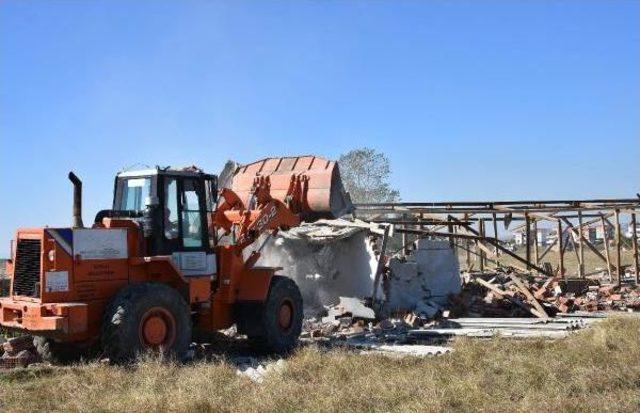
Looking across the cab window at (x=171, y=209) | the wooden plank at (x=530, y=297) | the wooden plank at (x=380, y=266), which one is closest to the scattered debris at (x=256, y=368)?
the cab window at (x=171, y=209)

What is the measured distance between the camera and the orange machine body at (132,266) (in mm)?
10039

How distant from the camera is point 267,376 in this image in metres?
9.15

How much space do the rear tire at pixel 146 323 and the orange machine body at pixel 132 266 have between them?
1.43 ft

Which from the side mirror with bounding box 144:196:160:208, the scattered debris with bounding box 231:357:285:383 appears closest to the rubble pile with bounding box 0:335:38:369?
the side mirror with bounding box 144:196:160:208

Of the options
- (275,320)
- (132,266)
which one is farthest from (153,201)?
(275,320)

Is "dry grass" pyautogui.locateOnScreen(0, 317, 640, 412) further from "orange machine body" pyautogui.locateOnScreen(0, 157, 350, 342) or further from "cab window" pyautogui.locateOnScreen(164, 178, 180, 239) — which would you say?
"cab window" pyautogui.locateOnScreen(164, 178, 180, 239)

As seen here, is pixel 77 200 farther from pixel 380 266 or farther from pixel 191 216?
pixel 380 266

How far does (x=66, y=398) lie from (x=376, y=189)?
34337mm

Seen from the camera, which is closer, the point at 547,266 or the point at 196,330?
the point at 196,330

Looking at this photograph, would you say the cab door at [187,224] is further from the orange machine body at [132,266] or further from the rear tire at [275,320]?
the rear tire at [275,320]

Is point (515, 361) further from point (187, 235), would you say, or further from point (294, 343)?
point (187, 235)

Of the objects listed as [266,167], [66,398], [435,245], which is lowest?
[66,398]

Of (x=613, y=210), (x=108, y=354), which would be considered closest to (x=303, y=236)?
(x=108, y=354)

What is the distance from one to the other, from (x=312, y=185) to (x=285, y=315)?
9.10 ft
